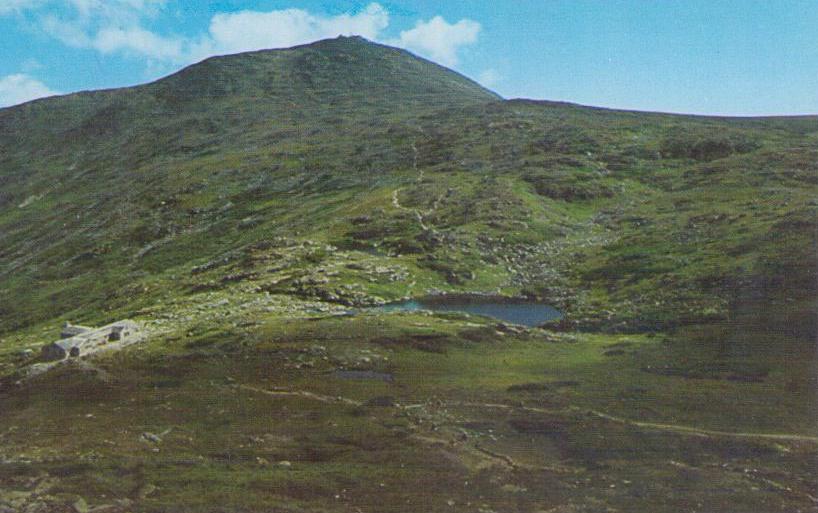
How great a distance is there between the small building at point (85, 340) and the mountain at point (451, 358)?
93.5 inches

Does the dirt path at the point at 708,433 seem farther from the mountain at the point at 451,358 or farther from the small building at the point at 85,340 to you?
the small building at the point at 85,340

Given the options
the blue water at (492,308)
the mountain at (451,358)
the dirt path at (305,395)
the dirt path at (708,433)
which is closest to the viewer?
the mountain at (451,358)

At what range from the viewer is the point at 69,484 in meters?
35.2

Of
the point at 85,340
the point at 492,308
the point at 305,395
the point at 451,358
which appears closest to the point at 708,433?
the point at 451,358

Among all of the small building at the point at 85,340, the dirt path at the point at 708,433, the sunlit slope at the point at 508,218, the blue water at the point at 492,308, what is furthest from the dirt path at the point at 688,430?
the small building at the point at 85,340

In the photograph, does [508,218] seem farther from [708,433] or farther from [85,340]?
[708,433]

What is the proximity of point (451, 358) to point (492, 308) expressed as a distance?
20785 mm

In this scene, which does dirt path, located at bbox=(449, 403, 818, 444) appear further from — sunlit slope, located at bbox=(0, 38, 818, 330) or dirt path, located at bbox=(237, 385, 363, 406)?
sunlit slope, located at bbox=(0, 38, 818, 330)

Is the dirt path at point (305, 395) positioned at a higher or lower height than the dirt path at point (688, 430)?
lower

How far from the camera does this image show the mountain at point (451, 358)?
34438mm

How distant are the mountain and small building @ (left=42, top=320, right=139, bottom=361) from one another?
7.79 feet

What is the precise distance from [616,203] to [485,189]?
21384 millimetres

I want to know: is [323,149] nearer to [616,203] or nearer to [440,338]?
[616,203]

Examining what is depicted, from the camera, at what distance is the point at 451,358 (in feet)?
177
